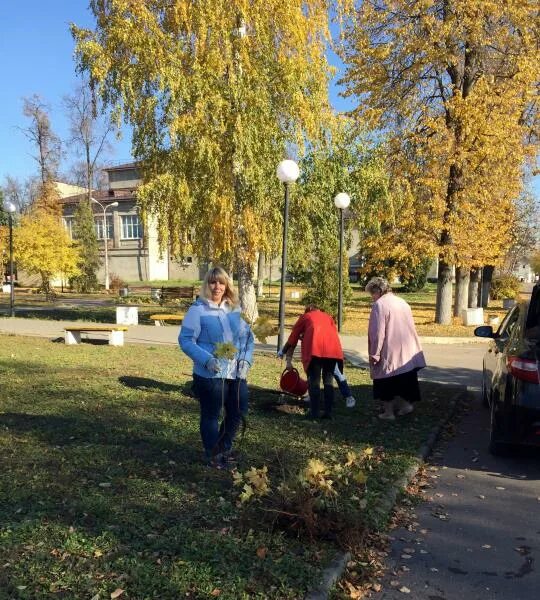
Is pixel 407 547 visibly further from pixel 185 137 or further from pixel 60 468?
pixel 185 137

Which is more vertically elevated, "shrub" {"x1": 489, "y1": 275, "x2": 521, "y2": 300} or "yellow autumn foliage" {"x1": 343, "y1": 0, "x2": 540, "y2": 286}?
"yellow autumn foliage" {"x1": 343, "y1": 0, "x2": 540, "y2": 286}

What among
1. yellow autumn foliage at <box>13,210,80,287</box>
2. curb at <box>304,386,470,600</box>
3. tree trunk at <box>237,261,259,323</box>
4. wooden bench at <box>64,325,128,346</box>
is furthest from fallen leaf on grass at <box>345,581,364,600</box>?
yellow autumn foliage at <box>13,210,80,287</box>

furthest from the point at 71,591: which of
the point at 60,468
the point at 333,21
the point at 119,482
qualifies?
the point at 333,21

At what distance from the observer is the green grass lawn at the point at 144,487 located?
3.11 meters

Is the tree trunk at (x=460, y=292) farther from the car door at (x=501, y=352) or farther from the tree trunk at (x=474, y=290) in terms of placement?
the car door at (x=501, y=352)

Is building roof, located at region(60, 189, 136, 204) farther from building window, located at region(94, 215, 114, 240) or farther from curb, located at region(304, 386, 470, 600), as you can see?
curb, located at region(304, 386, 470, 600)

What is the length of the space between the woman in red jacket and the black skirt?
0.58 m

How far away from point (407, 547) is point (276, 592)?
115 cm

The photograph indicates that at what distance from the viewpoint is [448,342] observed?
1599 centimetres

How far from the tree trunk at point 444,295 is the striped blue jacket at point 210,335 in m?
15.8

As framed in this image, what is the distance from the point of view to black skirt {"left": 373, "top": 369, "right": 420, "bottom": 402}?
684 centimetres

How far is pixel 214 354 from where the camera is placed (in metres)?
4.36

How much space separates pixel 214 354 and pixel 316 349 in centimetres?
223

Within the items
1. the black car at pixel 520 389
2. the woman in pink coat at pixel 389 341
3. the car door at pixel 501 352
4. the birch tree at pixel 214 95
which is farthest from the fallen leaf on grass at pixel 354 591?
the birch tree at pixel 214 95
